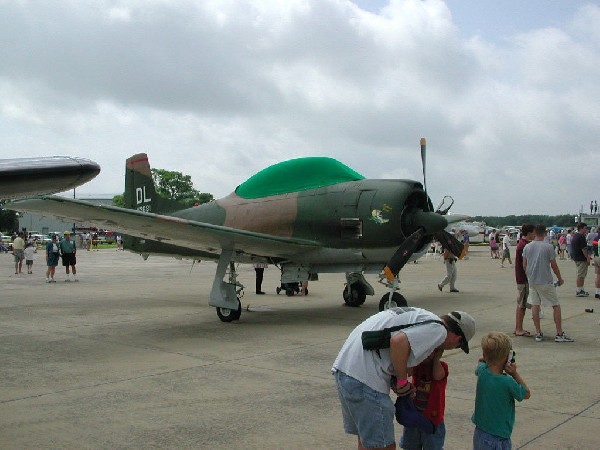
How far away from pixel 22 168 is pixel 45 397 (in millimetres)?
3303

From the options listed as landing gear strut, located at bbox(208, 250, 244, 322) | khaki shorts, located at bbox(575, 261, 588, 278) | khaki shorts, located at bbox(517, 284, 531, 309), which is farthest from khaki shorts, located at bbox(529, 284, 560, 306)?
khaki shorts, located at bbox(575, 261, 588, 278)

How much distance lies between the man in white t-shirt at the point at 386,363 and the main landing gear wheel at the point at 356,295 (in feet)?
29.4

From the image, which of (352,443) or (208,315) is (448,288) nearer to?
(208,315)

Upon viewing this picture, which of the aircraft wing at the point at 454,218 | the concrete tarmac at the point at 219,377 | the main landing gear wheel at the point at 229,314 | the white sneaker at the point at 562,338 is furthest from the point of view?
the aircraft wing at the point at 454,218

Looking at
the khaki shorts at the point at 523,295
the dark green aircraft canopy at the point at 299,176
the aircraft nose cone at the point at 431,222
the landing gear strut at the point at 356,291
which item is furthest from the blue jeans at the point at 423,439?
the landing gear strut at the point at 356,291

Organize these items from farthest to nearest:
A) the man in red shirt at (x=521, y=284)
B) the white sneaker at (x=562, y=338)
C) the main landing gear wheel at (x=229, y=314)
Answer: the main landing gear wheel at (x=229, y=314), the man in red shirt at (x=521, y=284), the white sneaker at (x=562, y=338)

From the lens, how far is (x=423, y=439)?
3.11 m

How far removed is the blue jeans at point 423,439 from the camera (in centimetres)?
309

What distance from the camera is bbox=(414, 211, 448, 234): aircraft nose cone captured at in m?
9.82

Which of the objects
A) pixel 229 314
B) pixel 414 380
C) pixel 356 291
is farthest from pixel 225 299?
pixel 414 380

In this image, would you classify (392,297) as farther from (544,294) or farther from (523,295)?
(544,294)

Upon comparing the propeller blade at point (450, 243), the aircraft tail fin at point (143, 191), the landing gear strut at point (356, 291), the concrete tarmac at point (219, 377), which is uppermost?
the aircraft tail fin at point (143, 191)

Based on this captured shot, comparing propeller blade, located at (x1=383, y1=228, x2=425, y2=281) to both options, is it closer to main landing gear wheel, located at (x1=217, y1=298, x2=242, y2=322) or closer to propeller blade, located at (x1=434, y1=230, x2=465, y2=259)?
propeller blade, located at (x1=434, y1=230, x2=465, y2=259)

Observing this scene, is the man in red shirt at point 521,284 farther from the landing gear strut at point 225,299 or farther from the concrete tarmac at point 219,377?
the landing gear strut at point 225,299
